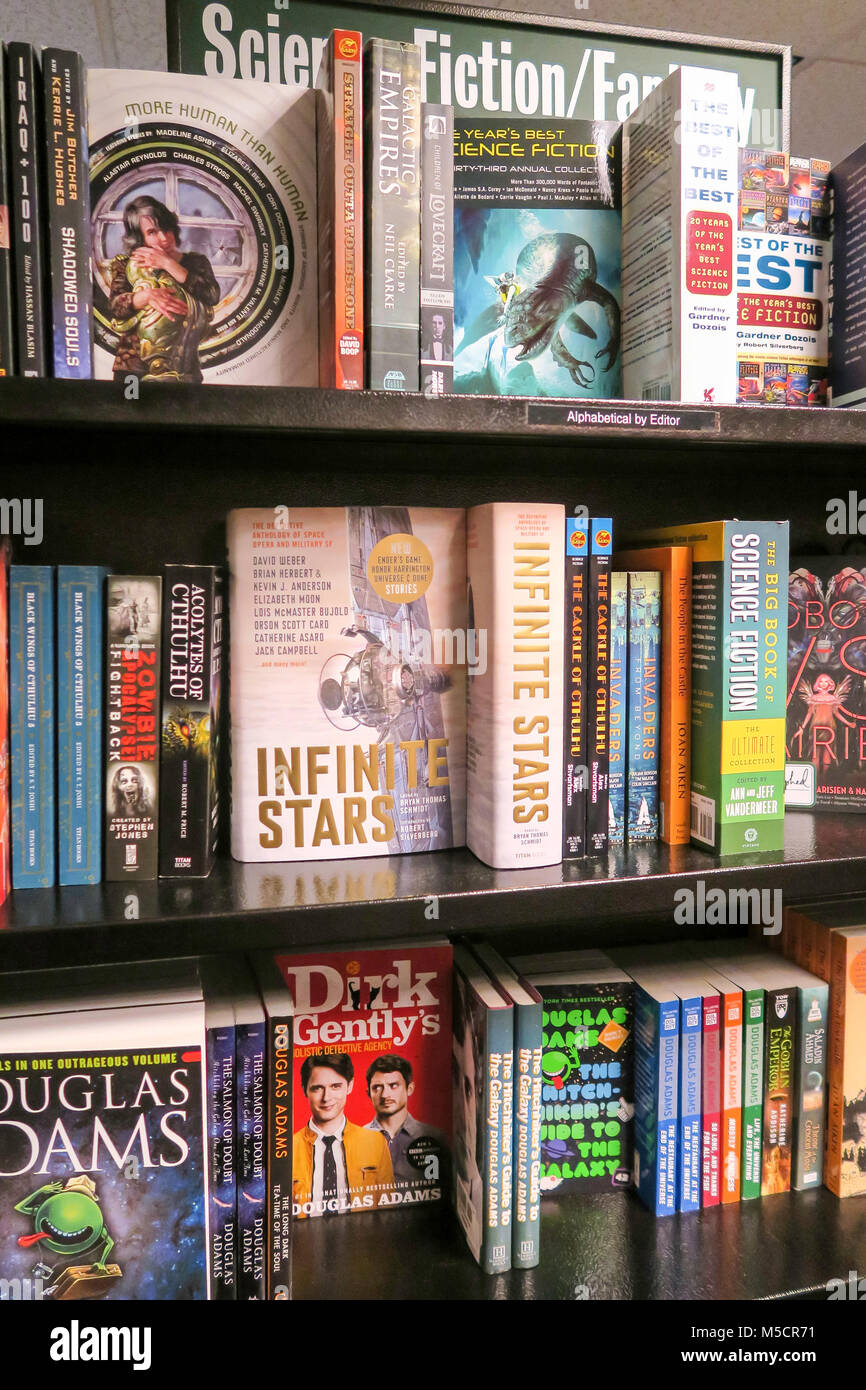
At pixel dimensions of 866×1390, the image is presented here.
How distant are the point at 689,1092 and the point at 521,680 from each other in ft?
1.65

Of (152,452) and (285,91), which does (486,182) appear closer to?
(285,91)

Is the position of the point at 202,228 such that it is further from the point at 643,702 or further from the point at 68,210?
the point at 643,702

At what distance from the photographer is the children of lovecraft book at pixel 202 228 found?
0.91 m

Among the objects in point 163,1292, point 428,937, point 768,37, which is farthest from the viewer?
point 768,37

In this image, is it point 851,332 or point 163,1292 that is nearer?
point 163,1292

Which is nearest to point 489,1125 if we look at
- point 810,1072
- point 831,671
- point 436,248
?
point 810,1072

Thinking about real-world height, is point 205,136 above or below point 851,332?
above

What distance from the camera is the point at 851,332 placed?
103cm

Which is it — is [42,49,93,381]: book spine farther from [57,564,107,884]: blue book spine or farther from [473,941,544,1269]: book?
[473,941,544,1269]: book

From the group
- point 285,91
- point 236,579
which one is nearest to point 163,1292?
point 236,579

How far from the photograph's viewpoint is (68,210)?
31.9 inches

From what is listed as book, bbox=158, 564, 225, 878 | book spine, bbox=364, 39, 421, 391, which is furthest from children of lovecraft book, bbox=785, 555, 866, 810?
book, bbox=158, 564, 225, 878

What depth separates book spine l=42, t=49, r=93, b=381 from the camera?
31.5 inches

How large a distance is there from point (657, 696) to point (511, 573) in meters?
0.22
